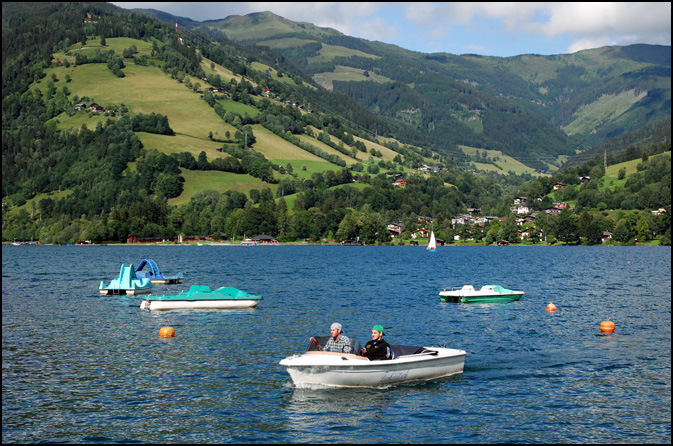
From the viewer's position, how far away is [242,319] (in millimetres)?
55250

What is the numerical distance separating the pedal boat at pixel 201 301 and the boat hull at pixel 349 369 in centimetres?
3106

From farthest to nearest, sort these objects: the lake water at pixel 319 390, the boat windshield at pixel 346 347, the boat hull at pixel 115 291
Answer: the boat hull at pixel 115 291 → the boat windshield at pixel 346 347 → the lake water at pixel 319 390

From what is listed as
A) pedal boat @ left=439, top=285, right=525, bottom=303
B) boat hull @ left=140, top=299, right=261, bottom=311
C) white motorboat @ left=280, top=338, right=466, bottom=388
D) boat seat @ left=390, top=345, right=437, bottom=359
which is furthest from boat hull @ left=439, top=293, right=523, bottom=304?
white motorboat @ left=280, top=338, right=466, bottom=388

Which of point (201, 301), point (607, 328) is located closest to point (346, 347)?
point (607, 328)

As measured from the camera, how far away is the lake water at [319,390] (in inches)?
1023

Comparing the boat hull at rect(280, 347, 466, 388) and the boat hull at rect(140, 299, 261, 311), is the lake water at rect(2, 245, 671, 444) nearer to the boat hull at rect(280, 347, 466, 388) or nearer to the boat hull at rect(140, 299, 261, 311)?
the boat hull at rect(280, 347, 466, 388)

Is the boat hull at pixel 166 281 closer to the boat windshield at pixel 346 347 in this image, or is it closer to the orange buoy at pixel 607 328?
the orange buoy at pixel 607 328

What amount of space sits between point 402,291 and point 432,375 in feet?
→ 161

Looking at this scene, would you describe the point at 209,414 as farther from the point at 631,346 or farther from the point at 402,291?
the point at 402,291

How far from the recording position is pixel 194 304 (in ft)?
200

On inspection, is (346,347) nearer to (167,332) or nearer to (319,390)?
(319,390)

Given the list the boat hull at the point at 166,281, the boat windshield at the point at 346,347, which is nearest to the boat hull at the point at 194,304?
the boat hull at the point at 166,281

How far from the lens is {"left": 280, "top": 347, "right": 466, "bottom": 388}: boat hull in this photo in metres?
30.5

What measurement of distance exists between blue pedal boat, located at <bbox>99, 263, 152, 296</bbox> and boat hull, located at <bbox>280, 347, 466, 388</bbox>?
166 ft
